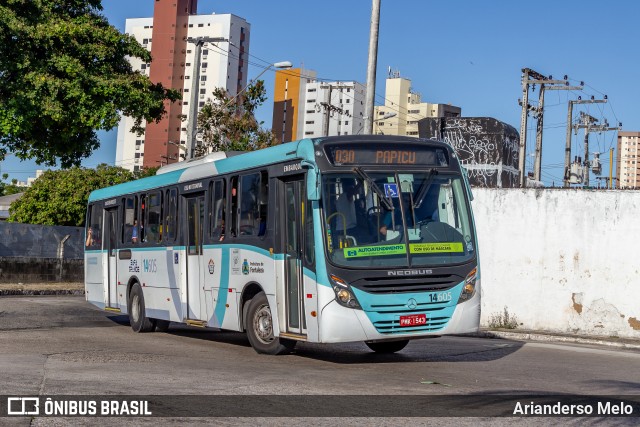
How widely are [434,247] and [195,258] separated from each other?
212 inches

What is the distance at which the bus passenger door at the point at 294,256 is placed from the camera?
13336mm

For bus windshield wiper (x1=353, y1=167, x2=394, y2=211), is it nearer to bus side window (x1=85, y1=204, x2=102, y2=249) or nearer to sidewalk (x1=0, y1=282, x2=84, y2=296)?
bus side window (x1=85, y1=204, x2=102, y2=249)

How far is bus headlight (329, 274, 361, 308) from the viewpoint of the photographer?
12.7 m

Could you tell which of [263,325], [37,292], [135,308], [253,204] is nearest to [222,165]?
[253,204]

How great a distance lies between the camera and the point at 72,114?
28.3 m

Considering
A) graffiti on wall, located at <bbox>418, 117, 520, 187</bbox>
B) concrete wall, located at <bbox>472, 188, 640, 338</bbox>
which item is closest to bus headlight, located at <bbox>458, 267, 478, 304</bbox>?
concrete wall, located at <bbox>472, 188, 640, 338</bbox>

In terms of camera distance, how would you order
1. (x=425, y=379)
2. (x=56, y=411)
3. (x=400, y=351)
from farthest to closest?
(x=400, y=351) < (x=425, y=379) < (x=56, y=411)

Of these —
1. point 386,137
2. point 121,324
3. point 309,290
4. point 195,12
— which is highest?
point 195,12

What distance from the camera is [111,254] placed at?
2192cm

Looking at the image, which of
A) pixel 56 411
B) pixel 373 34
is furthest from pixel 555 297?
pixel 56 411

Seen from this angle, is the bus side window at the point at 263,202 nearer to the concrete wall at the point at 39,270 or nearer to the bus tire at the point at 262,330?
the bus tire at the point at 262,330

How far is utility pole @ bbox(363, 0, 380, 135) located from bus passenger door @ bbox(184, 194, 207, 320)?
7660 millimetres

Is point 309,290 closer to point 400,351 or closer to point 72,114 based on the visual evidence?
point 400,351

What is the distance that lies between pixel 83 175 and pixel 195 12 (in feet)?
282
